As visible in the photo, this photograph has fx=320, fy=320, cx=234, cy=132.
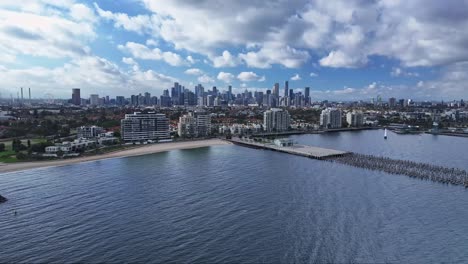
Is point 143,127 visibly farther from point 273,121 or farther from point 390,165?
point 390,165

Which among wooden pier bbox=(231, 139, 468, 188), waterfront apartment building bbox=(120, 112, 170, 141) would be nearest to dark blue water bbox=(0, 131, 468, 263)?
wooden pier bbox=(231, 139, 468, 188)

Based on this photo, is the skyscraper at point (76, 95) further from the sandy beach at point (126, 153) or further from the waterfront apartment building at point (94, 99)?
the sandy beach at point (126, 153)

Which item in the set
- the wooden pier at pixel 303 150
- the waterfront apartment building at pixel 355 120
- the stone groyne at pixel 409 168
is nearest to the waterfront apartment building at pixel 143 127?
the wooden pier at pixel 303 150

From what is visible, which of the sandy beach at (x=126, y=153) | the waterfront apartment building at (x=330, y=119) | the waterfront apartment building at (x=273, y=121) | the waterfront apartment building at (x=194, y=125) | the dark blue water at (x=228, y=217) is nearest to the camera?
the dark blue water at (x=228, y=217)

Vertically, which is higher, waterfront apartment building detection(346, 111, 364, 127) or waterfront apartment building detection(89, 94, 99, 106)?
waterfront apartment building detection(89, 94, 99, 106)

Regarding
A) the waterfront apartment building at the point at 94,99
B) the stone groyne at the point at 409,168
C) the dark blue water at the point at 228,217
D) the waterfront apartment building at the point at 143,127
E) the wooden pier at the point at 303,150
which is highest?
the waterfront apartment building at the point at 94,99

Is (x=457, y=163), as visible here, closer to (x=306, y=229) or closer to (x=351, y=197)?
(x=351, y=197)

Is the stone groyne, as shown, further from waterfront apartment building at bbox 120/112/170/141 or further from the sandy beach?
waterfront apartment building at bbox 120/112/170/141
